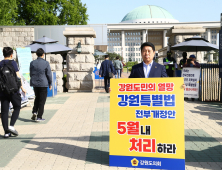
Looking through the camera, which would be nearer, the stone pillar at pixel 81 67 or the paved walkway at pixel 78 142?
the paved walkway at pixel 78 142

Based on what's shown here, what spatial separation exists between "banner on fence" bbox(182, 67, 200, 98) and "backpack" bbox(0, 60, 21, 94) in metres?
7.10

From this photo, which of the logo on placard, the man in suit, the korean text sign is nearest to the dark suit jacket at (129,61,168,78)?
the man in suit

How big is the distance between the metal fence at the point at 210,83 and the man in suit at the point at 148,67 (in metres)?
6.78

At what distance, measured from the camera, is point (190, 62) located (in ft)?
36.8

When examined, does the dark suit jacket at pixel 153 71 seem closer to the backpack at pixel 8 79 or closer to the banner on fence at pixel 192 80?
the backpack at pixel 8 79

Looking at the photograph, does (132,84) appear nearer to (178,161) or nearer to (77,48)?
(178,161)

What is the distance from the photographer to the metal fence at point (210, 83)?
10.5 metres

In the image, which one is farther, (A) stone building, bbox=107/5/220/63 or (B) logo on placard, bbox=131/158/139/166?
(A) stone building, bbox=107/5/220/63

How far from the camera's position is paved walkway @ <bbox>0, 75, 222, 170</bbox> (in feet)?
14.2

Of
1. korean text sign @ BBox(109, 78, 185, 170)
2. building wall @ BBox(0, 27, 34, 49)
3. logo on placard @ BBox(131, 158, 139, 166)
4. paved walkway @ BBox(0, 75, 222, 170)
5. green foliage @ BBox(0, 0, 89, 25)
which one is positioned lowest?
paved walkway @ BBox(0, 75, 222, 170)

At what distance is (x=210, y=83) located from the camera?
1058cm

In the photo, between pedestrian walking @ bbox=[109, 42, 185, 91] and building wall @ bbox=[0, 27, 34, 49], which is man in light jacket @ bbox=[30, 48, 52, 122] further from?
building wall @ bbox=[0, 27, 34, 49]

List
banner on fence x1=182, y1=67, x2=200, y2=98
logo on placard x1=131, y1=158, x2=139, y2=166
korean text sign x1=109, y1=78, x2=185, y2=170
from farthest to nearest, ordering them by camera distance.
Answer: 1. banner on fence x1=182, y1=67, x2=200, y2=98
2. logo on placard x1=131, y1=158, x2=139, y2=166
3. korean text sign x1=109, y1=78, x2=185, y2=170

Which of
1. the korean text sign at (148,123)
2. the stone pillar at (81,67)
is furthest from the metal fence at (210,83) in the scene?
the korean text sign at (148,123)
